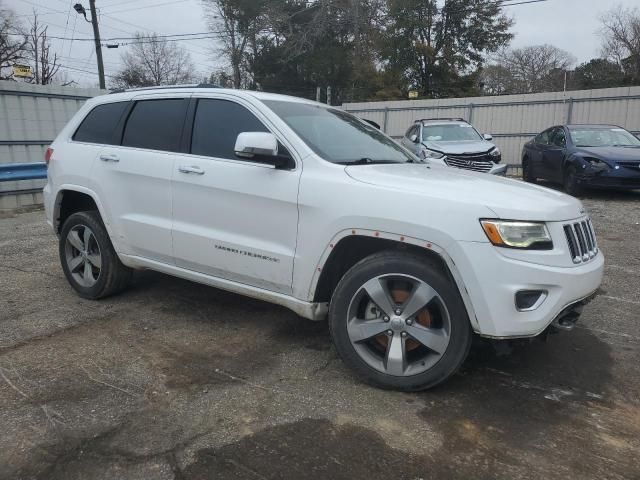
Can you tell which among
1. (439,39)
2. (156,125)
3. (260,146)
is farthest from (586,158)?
(439,39)

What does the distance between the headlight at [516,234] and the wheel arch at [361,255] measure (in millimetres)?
258

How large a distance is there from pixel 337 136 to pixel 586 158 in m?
8.21

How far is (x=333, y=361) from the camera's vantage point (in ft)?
12.0

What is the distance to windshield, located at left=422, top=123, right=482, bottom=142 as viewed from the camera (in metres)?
12.5

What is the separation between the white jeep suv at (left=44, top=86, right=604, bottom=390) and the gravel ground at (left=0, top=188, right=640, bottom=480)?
1.14 ft

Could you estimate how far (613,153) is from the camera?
33.5 ft

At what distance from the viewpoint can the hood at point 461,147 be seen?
37.9 feet

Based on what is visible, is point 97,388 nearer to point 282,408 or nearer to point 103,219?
point 282,408

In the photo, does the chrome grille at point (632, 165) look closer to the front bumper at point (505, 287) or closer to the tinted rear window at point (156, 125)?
the front bumper at point (505, 287)

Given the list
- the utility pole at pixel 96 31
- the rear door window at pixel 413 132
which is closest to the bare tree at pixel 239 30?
the utility pole at pixel 96 31

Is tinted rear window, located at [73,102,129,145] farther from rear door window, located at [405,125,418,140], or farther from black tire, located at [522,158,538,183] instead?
black tire, located at [522,158,538,183]

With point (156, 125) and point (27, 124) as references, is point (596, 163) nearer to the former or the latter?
point (156, 125)

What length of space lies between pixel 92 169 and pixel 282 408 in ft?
9.17

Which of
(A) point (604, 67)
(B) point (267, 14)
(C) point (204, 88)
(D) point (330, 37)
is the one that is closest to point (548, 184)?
(C) point (204, 88)
